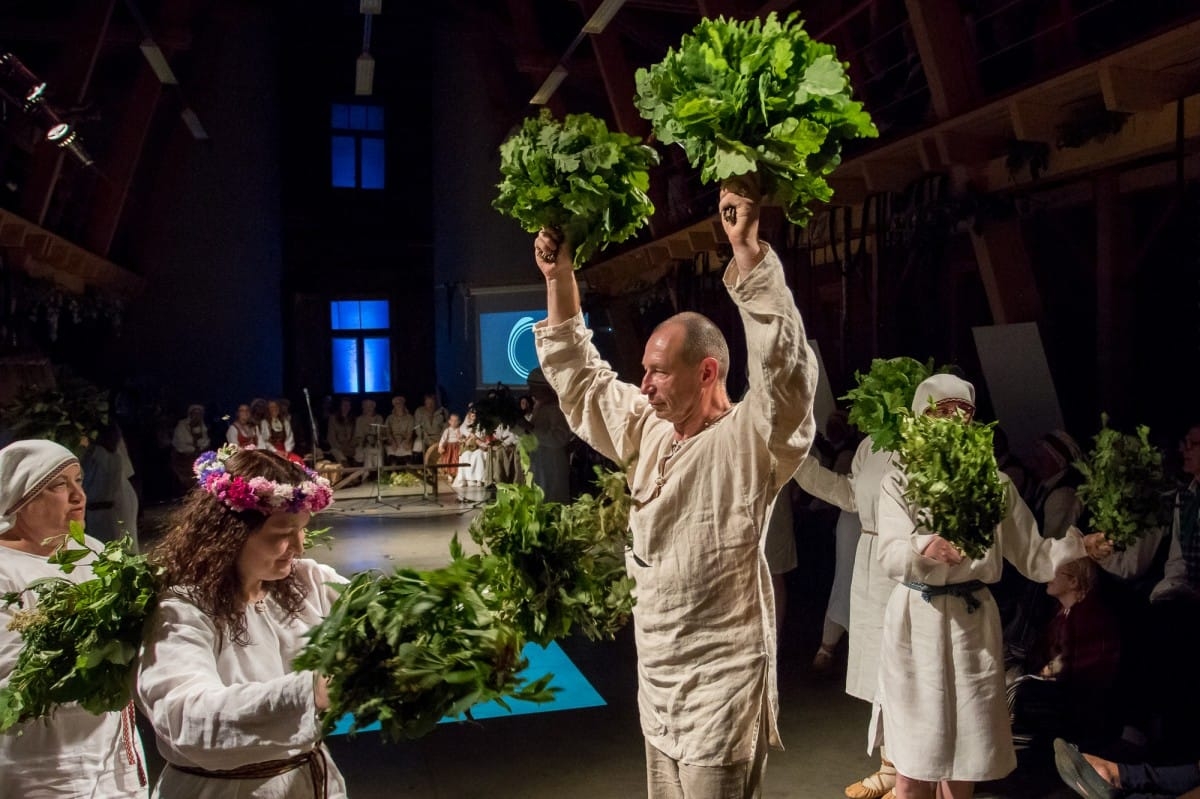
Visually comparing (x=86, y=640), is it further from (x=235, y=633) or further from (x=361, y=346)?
(x=361, y=346)

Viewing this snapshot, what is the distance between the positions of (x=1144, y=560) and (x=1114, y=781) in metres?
1.28

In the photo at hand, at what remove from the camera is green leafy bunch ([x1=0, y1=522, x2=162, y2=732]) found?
1.93 metres

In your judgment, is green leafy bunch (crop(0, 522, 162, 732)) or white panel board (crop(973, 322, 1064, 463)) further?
white panel board (crop(973, 322, 1064, 463))

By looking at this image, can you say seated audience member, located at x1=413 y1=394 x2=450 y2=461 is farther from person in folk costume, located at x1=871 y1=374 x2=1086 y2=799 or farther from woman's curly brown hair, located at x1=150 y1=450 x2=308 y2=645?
woman's curly brown hair, located at x1=150 y1=450 x2=308 y2=645

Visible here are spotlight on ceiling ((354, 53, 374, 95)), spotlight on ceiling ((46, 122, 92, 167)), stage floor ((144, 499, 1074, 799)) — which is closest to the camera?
stage floor ((144, 499, 1074, 799))

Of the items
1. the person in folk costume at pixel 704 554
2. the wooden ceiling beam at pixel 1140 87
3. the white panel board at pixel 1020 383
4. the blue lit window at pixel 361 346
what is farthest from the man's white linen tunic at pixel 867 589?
the blue lit window at pixel 361 346

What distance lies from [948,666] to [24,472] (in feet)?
9.61

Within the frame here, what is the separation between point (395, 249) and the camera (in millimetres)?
19906

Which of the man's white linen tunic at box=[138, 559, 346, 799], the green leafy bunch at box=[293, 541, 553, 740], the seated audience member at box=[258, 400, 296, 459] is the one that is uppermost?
the seated audience member at box=[258, 400, 296, 459]

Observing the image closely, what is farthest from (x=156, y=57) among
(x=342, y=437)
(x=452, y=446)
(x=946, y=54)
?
(x=946, y=54)

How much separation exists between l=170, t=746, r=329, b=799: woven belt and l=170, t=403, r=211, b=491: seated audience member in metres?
12.0

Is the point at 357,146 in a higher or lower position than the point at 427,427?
higher

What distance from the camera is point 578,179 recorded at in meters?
2.26

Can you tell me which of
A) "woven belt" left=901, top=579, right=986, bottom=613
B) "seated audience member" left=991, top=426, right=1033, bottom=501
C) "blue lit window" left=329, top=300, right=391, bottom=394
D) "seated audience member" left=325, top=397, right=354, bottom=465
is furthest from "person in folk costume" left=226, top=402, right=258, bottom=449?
"woven belt" left=901, top=579, right=986, bottom=613
